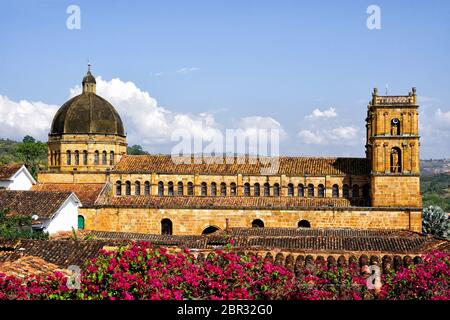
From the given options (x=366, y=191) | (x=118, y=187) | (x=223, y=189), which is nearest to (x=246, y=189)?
(x=223, y=189)

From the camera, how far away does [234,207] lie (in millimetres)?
44875

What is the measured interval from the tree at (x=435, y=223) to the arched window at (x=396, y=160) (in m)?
9.41

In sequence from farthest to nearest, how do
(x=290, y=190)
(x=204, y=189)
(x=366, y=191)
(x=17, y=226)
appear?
(x=204, y=189), (x=290, y=190), (x=366, y=191), (x=17, y=226)

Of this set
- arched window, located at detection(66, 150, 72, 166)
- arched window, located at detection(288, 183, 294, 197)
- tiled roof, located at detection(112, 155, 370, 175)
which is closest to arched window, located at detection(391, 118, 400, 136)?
tiled roof, located at detection(112, 155, 370, 175)

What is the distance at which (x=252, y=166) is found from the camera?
1881 inches

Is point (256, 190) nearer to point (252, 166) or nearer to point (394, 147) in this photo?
point (252, 166)

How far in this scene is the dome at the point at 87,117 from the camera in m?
49.5

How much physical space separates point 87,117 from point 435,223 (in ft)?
99.7

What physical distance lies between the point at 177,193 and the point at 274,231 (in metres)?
13.7

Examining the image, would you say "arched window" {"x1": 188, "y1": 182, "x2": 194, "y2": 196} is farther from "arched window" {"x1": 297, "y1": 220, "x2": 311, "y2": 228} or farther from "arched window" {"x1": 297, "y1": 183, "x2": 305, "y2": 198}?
"arched window" {"x1": 297, "y1": 220, "x2": 311, "y2": 228}

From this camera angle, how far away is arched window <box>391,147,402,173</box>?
44.8 metres

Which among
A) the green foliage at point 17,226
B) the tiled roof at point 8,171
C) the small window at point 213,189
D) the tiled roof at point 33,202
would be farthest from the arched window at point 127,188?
the green foliage at point 17,226

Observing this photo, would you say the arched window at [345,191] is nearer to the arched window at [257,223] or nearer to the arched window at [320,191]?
the arched window at [320,191]
